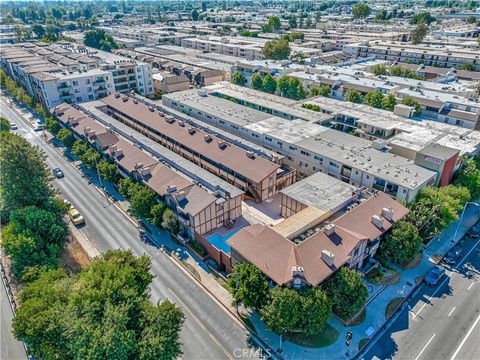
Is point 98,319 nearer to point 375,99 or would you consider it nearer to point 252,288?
point 252,288

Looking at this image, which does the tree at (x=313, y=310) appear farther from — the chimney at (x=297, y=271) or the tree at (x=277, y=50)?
the tree at (x=277, y=50)

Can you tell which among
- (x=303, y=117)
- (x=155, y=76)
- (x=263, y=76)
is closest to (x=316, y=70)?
(x=263, y=76)

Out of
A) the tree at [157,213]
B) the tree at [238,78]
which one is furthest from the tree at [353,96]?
the tree at [157,213]

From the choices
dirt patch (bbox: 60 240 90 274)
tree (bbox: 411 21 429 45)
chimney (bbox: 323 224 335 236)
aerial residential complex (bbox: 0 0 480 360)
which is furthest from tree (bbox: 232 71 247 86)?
tree (bbox: 411 21 429 45)

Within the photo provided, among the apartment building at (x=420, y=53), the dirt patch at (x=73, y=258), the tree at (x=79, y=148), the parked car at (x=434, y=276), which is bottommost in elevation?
the dirt patch at (x=73, y=258)

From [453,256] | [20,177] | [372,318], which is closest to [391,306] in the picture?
[372,318]

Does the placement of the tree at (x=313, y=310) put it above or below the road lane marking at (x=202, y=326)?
above
